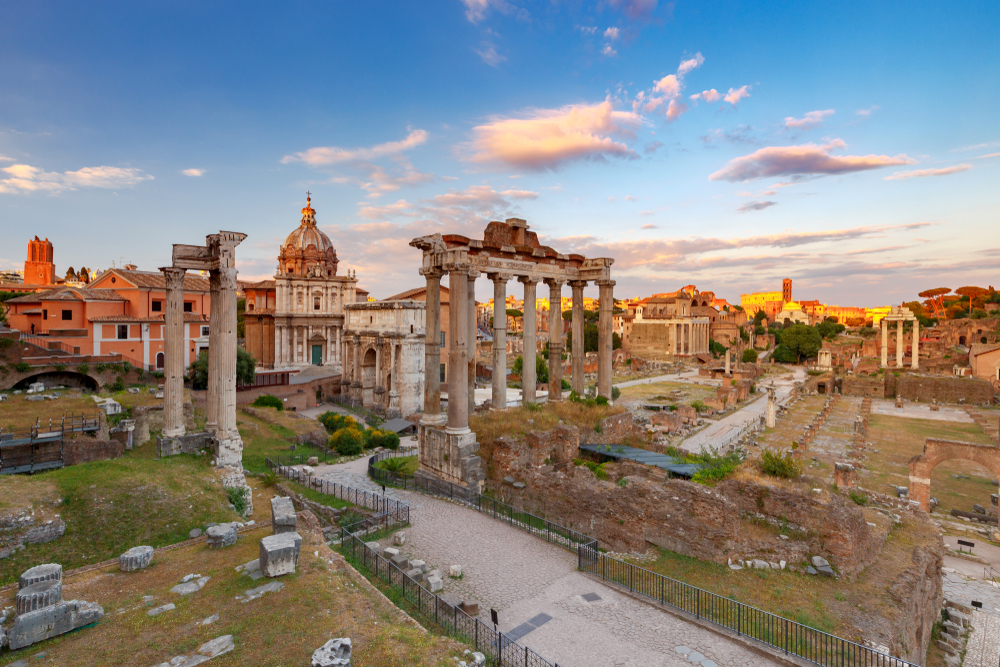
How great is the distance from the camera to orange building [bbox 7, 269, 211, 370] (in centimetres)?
3697

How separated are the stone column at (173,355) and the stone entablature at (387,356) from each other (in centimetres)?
2268

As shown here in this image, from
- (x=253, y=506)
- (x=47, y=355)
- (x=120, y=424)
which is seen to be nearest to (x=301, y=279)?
(x=47, y=355)

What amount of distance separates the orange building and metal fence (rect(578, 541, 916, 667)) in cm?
3509

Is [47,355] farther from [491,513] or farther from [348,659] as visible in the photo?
[348,659]

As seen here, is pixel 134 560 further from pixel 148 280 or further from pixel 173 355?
pixel 148 280

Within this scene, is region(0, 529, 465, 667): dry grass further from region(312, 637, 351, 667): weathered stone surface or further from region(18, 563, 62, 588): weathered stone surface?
region(18, 563, 62, 588): weathered stone surface

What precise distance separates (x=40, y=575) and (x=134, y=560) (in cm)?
179

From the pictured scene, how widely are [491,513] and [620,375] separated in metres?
63.9

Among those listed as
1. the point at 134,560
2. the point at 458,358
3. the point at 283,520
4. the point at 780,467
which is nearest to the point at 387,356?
the point at 458,358

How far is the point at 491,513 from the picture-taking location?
1475cm

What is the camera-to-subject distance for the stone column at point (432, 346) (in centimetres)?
1712

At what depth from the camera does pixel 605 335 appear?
22.5 m

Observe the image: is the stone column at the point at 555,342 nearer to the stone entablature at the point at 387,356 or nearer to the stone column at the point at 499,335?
the stone column at the point at 499,335

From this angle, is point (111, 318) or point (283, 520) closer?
point (283, 520)
